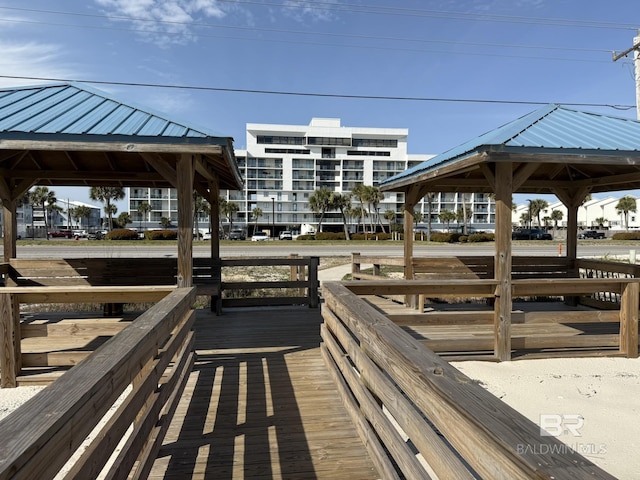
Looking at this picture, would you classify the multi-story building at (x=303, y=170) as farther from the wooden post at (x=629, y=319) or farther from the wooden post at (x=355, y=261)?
the wooden post at (x=629, y=319)

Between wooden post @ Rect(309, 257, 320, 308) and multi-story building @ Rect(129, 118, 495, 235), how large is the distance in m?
65.1

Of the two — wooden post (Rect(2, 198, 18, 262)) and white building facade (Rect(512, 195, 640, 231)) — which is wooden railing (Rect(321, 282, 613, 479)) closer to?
wooden post (Rect(2, 198, 18, 262))

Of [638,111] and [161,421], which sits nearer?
[161,421]

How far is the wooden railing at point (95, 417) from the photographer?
1233 millimetres

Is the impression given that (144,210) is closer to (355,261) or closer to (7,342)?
(355,261)

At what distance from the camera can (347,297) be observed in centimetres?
402

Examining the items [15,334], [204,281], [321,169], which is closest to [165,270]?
[204,281]

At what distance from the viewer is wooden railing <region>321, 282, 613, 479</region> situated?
1163mm

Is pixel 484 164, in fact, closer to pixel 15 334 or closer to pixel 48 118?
pixel 48 118

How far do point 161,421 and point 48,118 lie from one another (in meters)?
4.30

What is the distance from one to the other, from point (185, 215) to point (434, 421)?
14.7 ft

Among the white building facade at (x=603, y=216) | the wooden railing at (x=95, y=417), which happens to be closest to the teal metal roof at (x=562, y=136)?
the wooden railing at (x=95, y=417)

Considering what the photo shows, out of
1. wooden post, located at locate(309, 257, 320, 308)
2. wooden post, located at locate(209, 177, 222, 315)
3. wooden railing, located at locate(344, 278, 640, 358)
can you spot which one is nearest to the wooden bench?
wooden post, located at locate(209, 177, 222, 315)

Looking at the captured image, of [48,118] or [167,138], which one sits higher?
[48,118]
